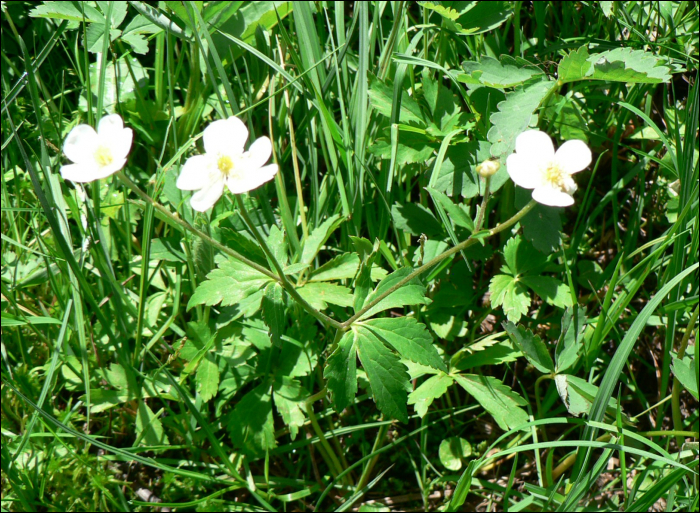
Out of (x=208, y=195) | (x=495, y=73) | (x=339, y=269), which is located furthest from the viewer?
(x=339, y=269)

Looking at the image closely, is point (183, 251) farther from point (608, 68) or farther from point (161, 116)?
point (608, 68)

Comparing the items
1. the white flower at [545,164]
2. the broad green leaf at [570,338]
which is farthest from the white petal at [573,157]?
the broad green leaf at [570,338]

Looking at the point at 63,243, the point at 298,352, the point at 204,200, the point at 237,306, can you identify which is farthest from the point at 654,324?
the point at 63,243

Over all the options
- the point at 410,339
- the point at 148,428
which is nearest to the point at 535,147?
the point at 410,339

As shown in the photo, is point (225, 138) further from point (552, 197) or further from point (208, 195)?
point (552, 197)

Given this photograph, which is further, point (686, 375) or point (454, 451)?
point (454, 451)

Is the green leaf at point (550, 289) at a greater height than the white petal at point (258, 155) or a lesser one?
lesser

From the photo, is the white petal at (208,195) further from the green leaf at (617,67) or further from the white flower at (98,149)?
the green leaf at (617,67)
